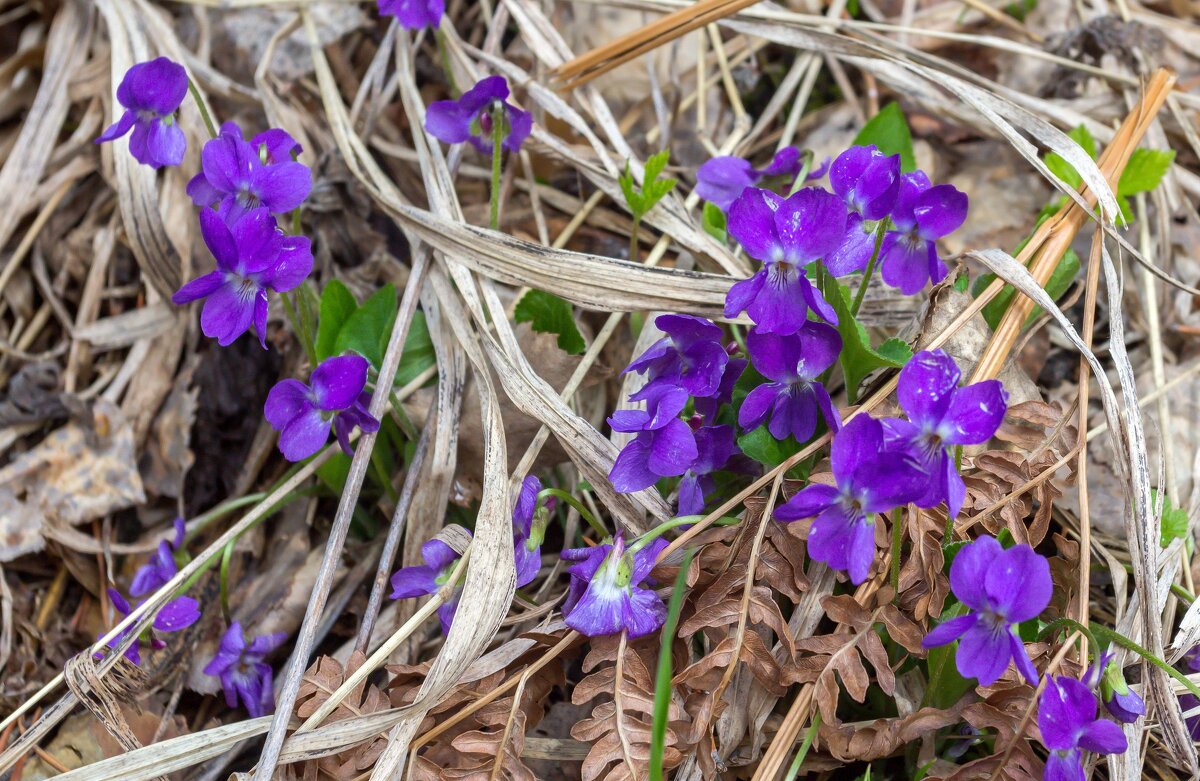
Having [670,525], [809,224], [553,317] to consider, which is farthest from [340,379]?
[809,224]

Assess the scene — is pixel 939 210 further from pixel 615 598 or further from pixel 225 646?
pixel 225 646

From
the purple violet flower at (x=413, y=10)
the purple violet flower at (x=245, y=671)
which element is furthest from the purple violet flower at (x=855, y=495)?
the purple violet flower at (x=413, y=10)

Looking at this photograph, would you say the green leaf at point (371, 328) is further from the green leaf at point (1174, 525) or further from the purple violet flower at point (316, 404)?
the green leaf at point (1174, 525)

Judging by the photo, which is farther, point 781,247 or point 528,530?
point 528,530

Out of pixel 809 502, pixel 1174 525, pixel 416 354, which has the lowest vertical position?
pixel 1174 525

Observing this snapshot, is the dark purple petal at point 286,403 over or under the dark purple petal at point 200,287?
under

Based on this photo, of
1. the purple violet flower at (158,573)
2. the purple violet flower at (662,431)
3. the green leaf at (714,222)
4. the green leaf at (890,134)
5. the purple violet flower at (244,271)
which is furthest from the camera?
the green leaf at (714,222)

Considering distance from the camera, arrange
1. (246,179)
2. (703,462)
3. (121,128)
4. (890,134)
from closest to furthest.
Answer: (703,462) < (246,179) < (121,128) < (890,134)

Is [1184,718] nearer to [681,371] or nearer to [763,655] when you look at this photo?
[763,655]
